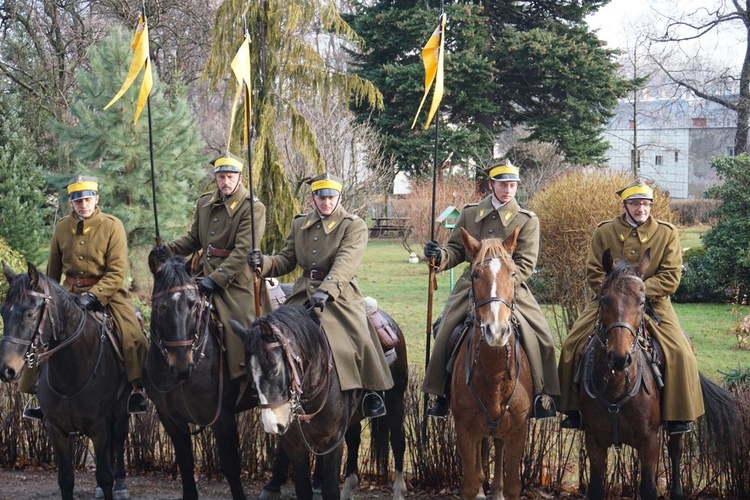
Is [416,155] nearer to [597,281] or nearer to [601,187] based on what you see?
[601,187]

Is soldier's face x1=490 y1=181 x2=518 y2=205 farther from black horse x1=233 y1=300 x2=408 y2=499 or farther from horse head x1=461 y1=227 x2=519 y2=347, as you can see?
black horse x1=233 y1=300 x2=408 y2=499

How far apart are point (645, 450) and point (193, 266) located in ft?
12.2

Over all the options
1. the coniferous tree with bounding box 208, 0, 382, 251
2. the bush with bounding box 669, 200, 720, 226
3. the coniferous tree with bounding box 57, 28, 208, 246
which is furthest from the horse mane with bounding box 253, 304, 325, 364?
the bush with bounding box 669, 200, 720, 226

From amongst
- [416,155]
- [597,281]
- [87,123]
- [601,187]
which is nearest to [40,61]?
[87,123]

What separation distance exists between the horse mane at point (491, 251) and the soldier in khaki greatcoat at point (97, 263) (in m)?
3.33

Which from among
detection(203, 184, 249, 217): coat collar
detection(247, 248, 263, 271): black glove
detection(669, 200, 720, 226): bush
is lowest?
detection(247, 248, 263, 271): black glove

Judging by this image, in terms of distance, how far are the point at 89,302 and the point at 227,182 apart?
1.57 m

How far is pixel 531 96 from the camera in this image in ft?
106

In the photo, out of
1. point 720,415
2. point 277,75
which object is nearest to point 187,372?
point 720,415

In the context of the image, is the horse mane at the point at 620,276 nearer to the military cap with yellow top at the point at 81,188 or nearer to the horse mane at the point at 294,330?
the horse mane at the point at 294,330

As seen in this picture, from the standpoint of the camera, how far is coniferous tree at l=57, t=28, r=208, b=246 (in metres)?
16.2

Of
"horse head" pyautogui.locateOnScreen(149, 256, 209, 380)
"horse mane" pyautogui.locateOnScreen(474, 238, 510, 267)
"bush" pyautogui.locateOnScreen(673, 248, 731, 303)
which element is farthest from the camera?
"bush" pyautogui.locateOnScreen(673, 248, 731, 303)

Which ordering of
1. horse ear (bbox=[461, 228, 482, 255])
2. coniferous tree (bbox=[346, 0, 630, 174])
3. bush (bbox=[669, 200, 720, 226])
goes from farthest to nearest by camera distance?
bush (bbox=[669, 200, 720, 226])
coniferous tree (bbox=[346, 0, 630, 174])
horse ear (bbox=[461, 228, 482, 255])

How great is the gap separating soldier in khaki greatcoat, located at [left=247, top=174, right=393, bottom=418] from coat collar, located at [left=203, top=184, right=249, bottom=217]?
628mm
